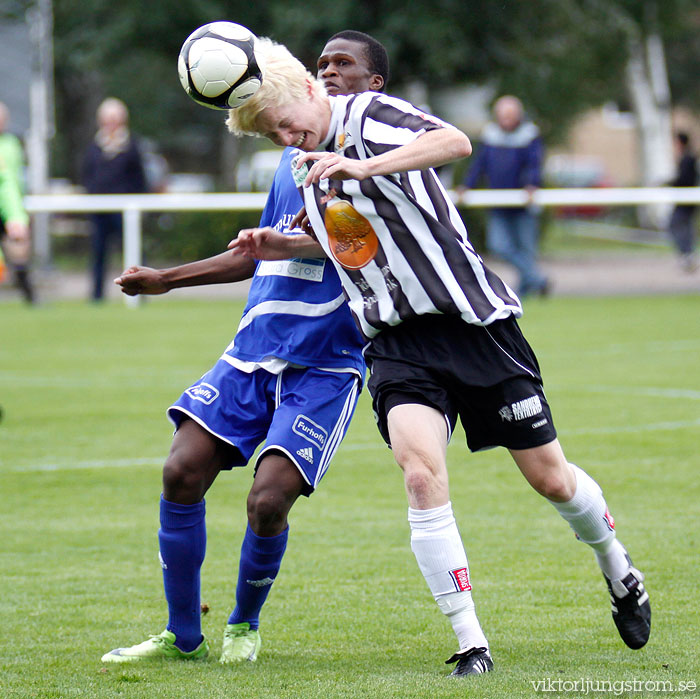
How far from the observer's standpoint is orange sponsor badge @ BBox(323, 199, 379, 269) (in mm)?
4508

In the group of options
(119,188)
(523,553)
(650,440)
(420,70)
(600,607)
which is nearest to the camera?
(600,607)

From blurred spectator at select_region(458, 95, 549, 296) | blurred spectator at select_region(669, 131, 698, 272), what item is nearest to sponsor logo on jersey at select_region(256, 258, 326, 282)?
blurred spectator at select_region(458, 95, 549, 296)

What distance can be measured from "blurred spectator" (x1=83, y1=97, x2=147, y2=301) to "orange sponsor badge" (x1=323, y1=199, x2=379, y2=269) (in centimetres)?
1550

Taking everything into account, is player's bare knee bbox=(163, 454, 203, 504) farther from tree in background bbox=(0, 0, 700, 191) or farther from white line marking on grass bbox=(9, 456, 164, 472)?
tree in background bbox=(0, 0, 700, 191)

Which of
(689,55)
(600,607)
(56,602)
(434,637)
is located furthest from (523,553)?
(689,55)

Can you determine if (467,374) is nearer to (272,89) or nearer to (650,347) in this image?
(272,89)

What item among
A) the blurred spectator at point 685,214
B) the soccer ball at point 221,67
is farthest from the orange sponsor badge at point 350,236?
the blurred spectator at point 685,214

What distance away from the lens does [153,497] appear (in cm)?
741

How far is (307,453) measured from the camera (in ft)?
15.5

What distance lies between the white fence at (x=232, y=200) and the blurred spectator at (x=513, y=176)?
0.22 metres

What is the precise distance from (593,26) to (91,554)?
23.7 metres

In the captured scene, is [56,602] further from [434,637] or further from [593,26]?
[593,26]

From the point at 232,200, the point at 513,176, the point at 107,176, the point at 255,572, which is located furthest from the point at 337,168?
the point at 107,176

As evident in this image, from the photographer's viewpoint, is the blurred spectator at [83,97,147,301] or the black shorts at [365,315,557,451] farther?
the blurred spectator at [83,97,147,301]
